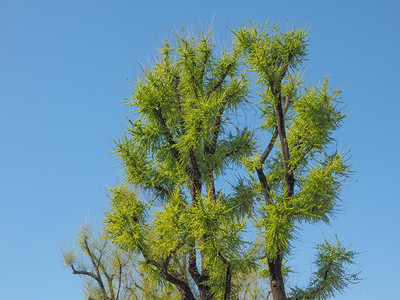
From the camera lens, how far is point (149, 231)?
11.3 m

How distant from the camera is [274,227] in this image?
9.88 m

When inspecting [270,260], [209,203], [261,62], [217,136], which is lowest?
[270,260]

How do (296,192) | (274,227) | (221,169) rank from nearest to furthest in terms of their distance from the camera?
(274,227)
(296,192)
(221,169)

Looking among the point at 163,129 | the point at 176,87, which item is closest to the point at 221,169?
the point at 163,129

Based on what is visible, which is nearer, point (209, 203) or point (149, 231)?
point (209, 203)

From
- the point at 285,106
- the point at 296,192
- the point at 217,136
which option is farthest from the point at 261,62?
the point at 296,192

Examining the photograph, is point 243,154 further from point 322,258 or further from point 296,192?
point 322,258

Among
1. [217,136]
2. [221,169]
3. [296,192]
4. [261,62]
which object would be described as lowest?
[296,192]

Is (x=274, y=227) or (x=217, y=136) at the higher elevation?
(x=217, y=136)

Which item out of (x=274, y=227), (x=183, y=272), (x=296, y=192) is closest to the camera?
(x=274, y=227)

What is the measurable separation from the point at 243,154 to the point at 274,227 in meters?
2.69

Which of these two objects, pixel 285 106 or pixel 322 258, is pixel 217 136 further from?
pixel 322 258

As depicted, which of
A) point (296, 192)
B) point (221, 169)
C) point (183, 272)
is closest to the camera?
point (296, 192)

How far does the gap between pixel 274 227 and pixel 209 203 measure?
4.83 ft
